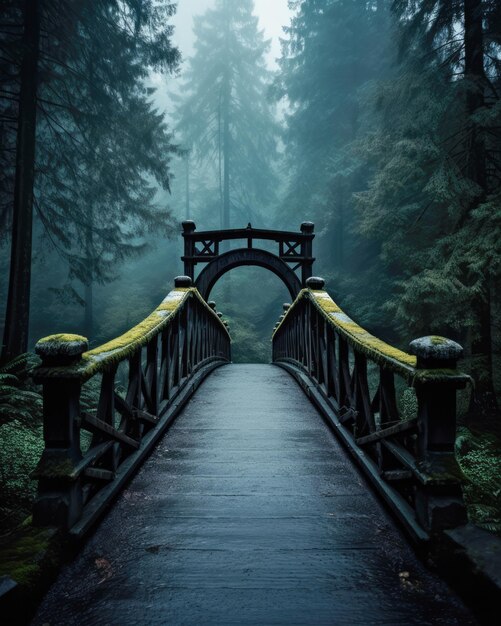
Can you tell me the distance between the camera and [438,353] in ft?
7.41

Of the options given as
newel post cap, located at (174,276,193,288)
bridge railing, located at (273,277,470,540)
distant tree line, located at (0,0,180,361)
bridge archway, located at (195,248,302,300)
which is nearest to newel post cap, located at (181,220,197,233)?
bridge archway, located at (195,248,302,300)

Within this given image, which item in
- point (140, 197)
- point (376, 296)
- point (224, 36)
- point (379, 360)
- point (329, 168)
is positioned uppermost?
point (224, 36)

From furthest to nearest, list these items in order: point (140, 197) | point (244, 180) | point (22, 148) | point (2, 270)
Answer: point (244, 180)
point (2, 270)
point (140, 197)
point (22, 148)

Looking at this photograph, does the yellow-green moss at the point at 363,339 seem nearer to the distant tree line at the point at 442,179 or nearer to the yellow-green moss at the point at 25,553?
the yellow-green moss at the point at 25,553

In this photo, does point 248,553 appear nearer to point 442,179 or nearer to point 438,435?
point 438,435

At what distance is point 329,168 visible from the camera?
20562 millimetres

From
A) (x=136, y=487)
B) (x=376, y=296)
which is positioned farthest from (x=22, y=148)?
(x=376, y=296)

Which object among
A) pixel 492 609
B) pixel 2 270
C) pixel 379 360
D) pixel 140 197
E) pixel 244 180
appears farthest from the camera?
pixel 244 180

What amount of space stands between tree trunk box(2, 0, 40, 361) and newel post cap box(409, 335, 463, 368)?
856 cm

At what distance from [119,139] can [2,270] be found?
15.6 m

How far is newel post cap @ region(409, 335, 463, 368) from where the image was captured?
226 cm

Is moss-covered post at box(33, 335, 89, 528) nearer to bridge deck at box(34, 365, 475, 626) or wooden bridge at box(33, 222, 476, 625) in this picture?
wooden bridge at box(33, 222, 476, 625)

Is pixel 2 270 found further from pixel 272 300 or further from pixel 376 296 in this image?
pixel 376 296

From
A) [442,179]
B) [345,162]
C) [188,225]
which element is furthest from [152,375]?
[345,162]
